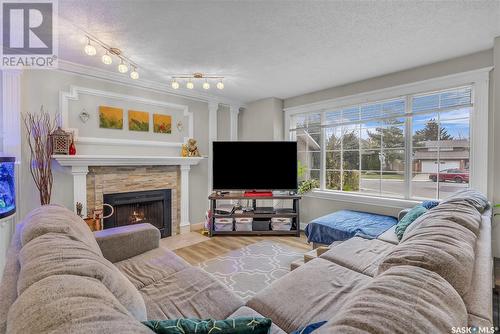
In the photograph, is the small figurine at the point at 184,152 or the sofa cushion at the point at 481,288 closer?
the sofa cushion at the point at 481,288

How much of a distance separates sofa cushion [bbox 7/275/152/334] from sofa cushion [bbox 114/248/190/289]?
39.9 inches

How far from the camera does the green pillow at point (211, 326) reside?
710mm

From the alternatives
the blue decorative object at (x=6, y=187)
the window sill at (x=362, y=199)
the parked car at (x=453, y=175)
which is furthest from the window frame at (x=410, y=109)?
the blue decorative object at (x=6, y=187)

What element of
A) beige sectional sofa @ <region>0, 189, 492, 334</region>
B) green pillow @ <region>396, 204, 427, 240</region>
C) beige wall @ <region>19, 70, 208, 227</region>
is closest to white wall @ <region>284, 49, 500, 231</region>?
green pillow @ <region>396, 204, 427, 240</region>

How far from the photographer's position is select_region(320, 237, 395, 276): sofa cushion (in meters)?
1.79

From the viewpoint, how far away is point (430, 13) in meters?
1.91

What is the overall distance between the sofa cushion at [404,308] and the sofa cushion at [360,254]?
1057mm

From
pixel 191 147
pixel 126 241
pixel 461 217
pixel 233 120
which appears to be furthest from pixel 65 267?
pixel 233 120

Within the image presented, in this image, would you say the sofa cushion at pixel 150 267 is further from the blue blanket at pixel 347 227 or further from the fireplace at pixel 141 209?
the blue blanket at pixel 347 227

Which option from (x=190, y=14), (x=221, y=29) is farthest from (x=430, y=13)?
(x=190, y=14)

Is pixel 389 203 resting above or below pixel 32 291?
below

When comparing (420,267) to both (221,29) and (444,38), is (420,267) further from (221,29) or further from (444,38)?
(444,38)

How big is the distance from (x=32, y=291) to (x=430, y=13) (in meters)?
2.90

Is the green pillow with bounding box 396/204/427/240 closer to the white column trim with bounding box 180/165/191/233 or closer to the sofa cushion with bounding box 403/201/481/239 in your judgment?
the sofa cushion with bounding box 403/201/481/239
